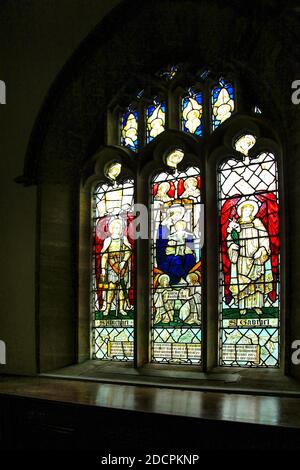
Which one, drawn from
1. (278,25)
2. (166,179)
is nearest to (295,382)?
(166,179)

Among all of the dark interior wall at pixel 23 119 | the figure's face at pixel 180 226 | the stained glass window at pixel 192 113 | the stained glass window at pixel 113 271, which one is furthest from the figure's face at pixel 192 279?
the dark interior wall at pixel 23 119

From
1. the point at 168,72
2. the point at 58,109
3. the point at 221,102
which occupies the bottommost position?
the point at 221,102

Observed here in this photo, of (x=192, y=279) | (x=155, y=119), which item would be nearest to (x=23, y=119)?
(x=155, y=119)

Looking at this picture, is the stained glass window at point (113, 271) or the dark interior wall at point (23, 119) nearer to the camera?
the stained glass window at point (113, 271)

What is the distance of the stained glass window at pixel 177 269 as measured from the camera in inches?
204

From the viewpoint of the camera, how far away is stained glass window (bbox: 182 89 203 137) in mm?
5484

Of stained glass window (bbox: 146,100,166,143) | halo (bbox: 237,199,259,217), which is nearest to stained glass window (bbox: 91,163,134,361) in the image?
stained glass window (bbox: 146,100,166,143)

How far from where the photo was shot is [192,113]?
556 centimetres

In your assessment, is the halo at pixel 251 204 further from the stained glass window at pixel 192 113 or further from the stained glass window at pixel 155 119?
the stained glass window at pixel 155 119

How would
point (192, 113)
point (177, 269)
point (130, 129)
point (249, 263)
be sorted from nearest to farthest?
point (249, 263) → point (177, 269) → point (192, 113) → point (130, 129)

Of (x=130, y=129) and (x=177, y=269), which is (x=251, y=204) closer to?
(x=177, y=269)

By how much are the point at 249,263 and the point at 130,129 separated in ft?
6.44

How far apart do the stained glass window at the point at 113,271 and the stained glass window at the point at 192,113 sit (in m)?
0.80

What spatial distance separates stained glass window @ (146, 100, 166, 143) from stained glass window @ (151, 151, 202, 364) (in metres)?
0.36
